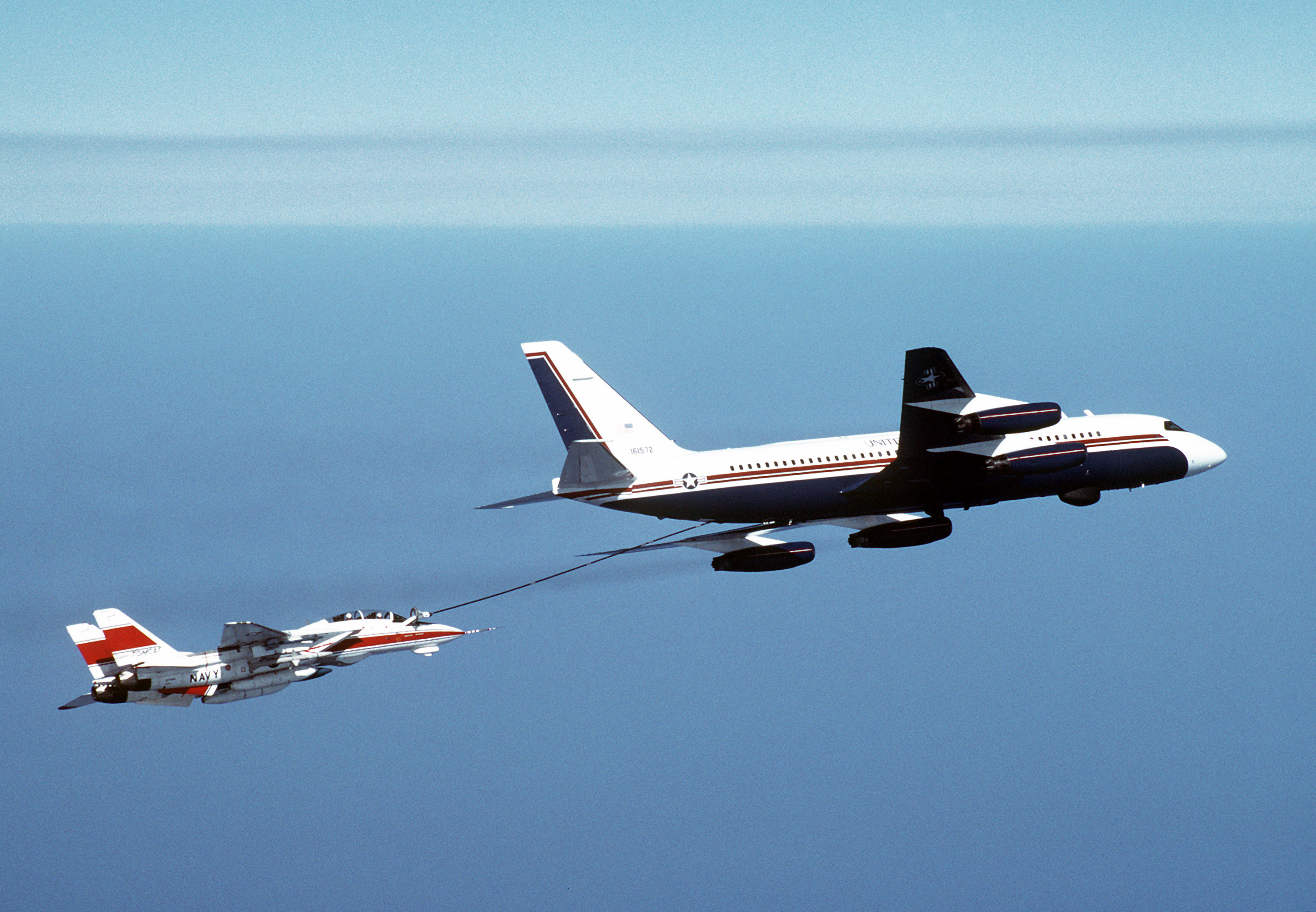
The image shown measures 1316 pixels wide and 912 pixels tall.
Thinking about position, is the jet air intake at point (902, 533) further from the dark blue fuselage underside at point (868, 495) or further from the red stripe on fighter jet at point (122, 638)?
the red stripe on fighter jet at point (122, 638)

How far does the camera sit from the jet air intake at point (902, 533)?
48.3m

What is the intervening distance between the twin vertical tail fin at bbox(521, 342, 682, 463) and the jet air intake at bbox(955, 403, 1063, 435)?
11249mm

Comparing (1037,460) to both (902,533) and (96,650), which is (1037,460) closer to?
(902,533)

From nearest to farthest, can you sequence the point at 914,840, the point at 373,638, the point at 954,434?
the point at 954,434 < the point at 373,638 < the point at 914,840

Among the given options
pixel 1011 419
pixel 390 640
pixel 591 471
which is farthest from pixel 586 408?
pixel 1011 419

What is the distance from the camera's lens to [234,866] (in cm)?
12062

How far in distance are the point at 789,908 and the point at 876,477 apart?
284 ft

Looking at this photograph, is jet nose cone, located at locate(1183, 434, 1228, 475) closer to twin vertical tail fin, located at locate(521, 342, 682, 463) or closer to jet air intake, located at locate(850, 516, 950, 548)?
jet air intake, located at locate(850, 516, 950, 548)

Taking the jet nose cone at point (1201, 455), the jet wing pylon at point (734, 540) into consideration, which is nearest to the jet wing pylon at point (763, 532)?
the jet wing pylon at point (734, 540)

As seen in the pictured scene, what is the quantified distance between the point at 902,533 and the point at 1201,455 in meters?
14.6

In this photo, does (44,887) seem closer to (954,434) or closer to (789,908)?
(789,908)

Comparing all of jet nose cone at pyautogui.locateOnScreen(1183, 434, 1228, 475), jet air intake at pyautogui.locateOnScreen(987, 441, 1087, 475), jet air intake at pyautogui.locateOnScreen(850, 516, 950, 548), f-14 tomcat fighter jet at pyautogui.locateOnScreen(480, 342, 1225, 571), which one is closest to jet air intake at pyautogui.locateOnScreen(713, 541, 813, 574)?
f-14 tomcat fighter jet at pyautogui.locateOnScreen(480, 342, 1225, 571)

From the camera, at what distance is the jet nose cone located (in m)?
51.7

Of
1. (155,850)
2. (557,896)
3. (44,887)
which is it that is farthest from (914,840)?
(44,887)
